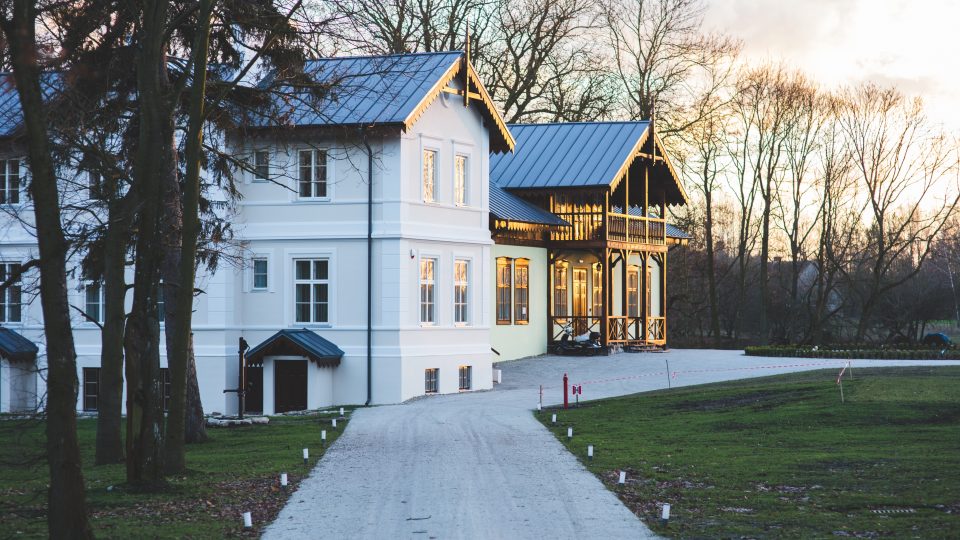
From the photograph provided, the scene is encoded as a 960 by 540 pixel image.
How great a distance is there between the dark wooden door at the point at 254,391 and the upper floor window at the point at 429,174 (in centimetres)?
620

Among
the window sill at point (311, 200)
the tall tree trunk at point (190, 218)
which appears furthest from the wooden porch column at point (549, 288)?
the tall tree trunk at point (190, 218)

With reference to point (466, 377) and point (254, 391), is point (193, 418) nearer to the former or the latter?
point (254, 391)

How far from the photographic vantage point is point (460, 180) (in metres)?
34.6

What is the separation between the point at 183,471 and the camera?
16672 mm

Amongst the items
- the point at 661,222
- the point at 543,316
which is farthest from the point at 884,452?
the point at 661,222

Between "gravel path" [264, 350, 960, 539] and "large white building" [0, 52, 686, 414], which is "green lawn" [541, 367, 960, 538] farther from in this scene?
"large white building" [0, 52, 686, 414]

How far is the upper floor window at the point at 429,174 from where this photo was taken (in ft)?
109

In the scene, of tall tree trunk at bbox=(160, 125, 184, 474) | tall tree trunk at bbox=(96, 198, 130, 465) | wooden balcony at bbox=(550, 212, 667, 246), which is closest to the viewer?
tall tree trunk at bbox=(160, 125, 184, 474)

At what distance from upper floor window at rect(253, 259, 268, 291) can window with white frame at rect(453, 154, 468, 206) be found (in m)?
5.38

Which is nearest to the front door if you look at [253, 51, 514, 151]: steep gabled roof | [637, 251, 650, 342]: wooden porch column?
[637, 251, 650, 342]: wooden porch column

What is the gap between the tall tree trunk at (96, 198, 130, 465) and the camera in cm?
1727

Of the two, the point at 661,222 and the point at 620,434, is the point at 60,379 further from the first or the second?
the point at 661,222

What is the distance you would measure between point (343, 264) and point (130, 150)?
1113 centimetres

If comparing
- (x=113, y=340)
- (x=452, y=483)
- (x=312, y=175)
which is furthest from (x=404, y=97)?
(x=452, y=483)
